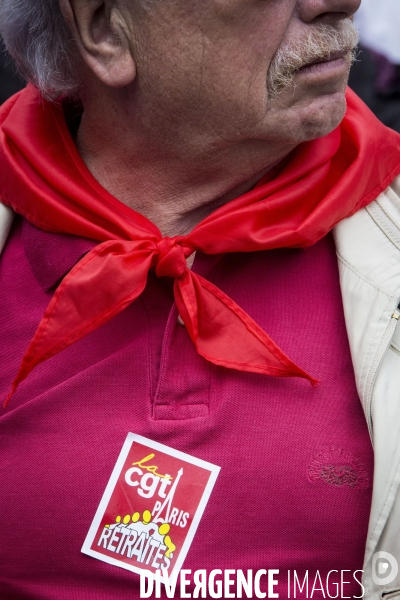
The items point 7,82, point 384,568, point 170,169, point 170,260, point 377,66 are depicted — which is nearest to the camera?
point 384,568

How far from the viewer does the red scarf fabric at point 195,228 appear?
1598 millimetres

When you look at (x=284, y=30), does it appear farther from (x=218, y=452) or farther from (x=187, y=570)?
(x=187, y=570)

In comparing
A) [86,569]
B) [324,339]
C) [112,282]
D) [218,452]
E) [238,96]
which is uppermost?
[238,96]

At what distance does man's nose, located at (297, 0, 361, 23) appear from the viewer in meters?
1.54

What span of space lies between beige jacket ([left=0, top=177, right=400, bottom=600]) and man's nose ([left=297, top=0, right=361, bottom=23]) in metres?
0.41

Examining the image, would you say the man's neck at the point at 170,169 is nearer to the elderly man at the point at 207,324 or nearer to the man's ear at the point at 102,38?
the elderly man at the point at 207,324

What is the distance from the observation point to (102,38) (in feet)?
5.45

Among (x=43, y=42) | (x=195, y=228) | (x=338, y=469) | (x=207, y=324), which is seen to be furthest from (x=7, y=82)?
(x=338, y=469)

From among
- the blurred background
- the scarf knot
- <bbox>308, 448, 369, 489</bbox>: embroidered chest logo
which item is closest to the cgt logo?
<bbox>308, 448, 369, 489</bbox>: embroidered chest logo

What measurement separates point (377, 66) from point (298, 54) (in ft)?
3.48

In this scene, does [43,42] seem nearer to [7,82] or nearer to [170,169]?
[170,169]

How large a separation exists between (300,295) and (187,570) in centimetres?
58

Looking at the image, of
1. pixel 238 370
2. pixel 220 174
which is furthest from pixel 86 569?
pixel 220 174

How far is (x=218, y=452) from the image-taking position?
156 cm
